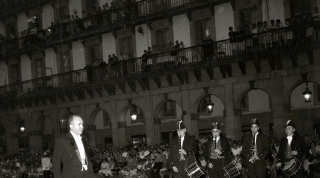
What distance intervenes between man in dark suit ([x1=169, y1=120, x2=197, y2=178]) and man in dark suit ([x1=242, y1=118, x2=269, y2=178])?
177 centimetres

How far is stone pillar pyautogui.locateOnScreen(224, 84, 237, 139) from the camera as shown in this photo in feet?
80.0

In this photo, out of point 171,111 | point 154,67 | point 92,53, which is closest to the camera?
point 154,67

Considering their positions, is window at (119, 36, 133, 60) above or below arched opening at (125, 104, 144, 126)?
above

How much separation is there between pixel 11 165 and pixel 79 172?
2201 centimetres

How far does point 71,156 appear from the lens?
7996 mm

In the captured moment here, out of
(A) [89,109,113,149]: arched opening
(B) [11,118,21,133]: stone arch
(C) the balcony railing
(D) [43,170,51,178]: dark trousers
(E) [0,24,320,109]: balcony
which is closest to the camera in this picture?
(C) the balcony railing

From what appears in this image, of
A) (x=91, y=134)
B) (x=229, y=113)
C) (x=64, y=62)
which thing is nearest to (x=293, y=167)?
(x=229, y=113)

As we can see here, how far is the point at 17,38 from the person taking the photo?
3753 centimetres

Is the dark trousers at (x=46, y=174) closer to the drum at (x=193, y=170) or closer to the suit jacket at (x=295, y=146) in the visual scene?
the drum at (x=193, y=170)

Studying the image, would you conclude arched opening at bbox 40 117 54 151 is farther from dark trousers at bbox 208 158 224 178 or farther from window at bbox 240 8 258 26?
dark trousers at bbox 208 158 224 178

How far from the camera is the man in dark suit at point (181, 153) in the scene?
11445 millimetres

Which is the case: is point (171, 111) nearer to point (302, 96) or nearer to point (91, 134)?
point (91, 134)

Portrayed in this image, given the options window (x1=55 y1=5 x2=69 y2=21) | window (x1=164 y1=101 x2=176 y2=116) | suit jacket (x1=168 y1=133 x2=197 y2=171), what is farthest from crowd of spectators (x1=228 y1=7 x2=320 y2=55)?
window (x1=55 y1=5 x2=69 y2=21)

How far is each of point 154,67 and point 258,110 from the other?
7751 mm
